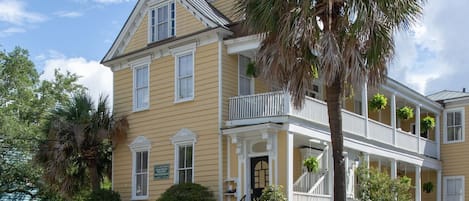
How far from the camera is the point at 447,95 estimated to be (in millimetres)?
35094

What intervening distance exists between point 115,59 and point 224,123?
666 cm

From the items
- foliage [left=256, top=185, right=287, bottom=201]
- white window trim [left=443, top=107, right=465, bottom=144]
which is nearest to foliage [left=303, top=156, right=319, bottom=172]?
foliage [left=256, top=185, right=287, bottom=201]

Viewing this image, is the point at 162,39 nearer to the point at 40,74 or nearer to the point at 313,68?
the point at 313,68

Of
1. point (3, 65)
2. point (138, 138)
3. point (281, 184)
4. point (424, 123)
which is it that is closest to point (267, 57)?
point (281, 184)

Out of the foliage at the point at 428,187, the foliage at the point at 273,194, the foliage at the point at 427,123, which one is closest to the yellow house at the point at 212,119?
the foliage at the point at 273,194

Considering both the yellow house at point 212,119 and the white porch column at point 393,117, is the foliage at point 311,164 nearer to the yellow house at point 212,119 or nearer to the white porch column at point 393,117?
the yellow house at point 212,119

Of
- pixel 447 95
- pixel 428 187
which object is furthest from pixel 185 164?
pixel 447 95

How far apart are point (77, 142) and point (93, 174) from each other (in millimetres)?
1780

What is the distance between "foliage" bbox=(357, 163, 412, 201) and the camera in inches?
907

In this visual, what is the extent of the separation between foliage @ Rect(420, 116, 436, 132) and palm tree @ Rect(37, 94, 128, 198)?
14.4 metres

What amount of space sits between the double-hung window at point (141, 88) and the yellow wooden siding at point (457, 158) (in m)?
15.5

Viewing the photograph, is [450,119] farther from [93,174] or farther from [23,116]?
[23,116]

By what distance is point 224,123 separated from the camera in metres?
22.9

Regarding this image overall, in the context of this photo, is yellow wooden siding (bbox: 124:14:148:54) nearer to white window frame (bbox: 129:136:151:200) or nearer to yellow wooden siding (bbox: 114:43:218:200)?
yellow wooden siding (bbox: 114:43:218:200)
